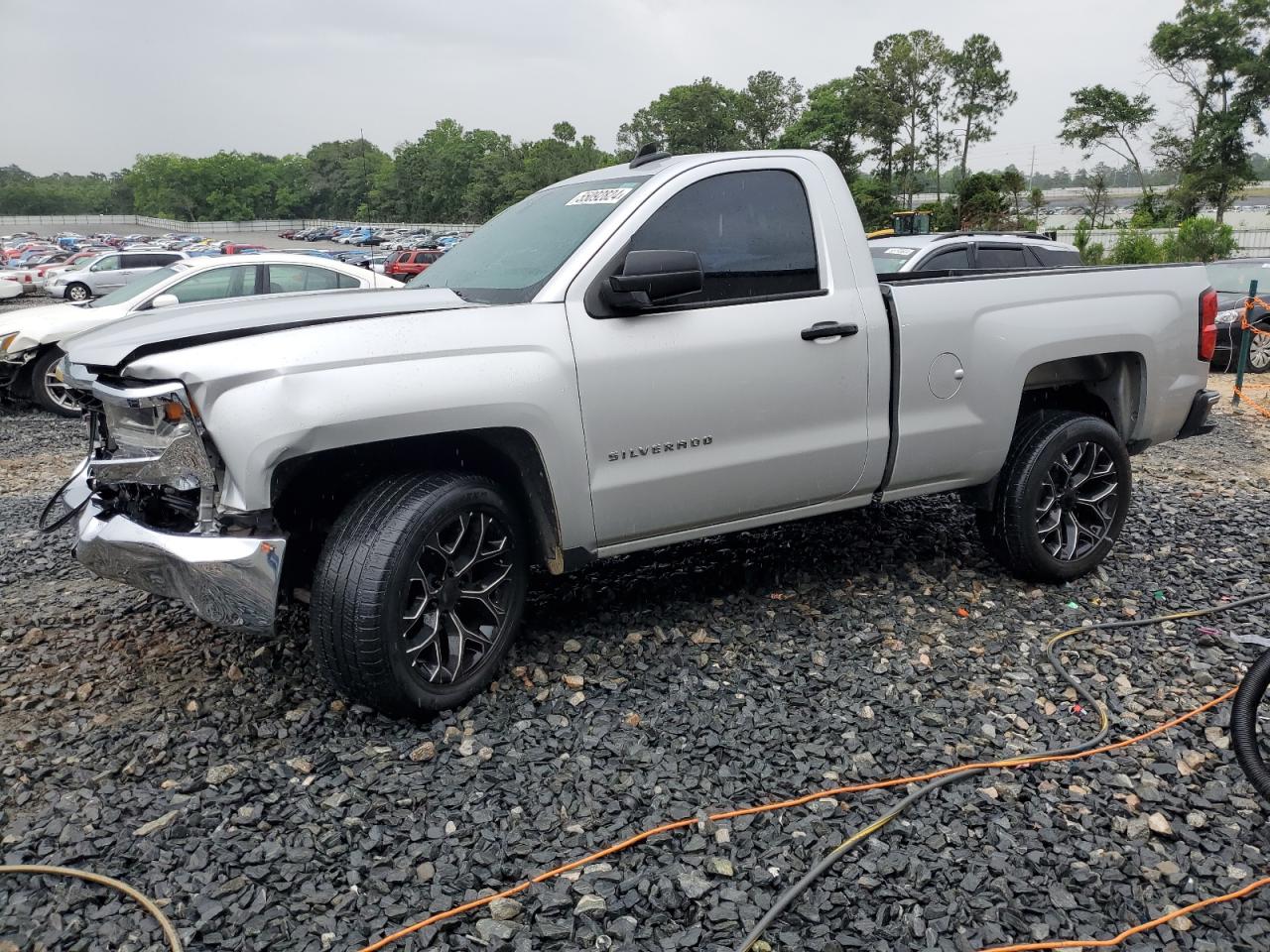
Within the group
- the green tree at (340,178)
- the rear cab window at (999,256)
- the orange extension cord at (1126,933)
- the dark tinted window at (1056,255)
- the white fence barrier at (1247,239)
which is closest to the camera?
the orange extension cord at (1126,933)

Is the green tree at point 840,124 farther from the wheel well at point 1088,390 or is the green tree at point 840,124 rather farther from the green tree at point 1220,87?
the wheel well at point 1088,390

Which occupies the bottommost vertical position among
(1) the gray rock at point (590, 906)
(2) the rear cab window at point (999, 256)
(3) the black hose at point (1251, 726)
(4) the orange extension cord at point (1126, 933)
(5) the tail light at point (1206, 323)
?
(4) the orange extension cord at point (1126, 933)

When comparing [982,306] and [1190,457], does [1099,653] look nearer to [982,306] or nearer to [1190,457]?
[982,306]

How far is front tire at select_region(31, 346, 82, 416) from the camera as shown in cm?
962

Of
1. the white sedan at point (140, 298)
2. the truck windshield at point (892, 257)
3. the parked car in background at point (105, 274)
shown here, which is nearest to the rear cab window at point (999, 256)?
the truck windshield at point (892, 257)

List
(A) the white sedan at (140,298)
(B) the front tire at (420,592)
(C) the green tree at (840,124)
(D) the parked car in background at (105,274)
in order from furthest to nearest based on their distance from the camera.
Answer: (C) the green tree at (840,124) < (D) the parked car in background at (105,274) < (A) the white sedan at (140,298) < (B) the front tire at (420,592)

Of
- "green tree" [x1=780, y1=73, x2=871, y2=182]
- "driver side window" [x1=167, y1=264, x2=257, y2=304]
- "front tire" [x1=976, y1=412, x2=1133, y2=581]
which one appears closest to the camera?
"front tire" [x1=976, y1=412, x2=1133, y2=581]

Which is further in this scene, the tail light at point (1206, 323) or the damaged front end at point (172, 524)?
the tail light at point (1206, 323)

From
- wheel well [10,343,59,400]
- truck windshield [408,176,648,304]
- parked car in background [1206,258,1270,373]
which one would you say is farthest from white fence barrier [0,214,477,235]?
truck windshield [408,176,648,304]

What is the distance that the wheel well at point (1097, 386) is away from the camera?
466cm

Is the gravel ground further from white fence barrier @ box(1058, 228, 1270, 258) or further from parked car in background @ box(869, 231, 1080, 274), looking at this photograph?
white fence barrier @ box(1058, 228, 1270, 258)

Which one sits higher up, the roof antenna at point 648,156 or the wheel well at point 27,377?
the roof antenna at point 648,156

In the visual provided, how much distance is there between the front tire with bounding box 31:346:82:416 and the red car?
2072 centimetres

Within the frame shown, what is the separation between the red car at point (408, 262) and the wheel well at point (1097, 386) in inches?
1065
